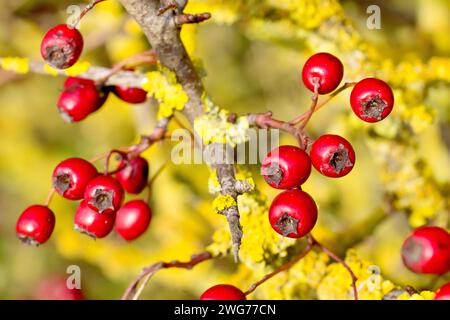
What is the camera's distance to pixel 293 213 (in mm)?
953

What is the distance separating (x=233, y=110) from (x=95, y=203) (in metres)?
1.54

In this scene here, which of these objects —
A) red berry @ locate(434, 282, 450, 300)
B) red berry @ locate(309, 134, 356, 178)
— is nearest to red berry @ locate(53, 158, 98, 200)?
red berry @ locate(309, 134, 356, 178)

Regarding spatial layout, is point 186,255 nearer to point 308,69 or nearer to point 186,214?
point 186,214

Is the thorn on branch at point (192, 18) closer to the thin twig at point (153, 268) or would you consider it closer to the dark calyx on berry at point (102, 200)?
the dark calyx on berry at point (102, 200)

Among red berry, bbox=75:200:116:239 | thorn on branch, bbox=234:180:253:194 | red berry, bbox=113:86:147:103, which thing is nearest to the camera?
thorn on branch, bbox=234:180:253:194

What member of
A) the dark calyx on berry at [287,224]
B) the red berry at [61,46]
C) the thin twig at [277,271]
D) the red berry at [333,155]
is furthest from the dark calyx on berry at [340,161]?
the red berry at [61,46]

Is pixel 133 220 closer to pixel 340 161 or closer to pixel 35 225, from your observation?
pixel 35 225

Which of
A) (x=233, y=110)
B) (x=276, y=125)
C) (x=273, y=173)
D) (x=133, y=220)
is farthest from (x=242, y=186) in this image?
(x=233, y=110)

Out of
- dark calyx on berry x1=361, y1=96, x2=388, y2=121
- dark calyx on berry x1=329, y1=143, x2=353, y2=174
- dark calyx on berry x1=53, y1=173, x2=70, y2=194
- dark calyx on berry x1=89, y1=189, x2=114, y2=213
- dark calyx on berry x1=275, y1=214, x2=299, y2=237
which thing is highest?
dark calyx on berry x1=361, y1=96, x2=388, y2=121

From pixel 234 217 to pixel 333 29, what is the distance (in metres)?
0.79

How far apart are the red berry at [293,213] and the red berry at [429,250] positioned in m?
0.33

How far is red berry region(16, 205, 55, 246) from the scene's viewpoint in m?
1.15

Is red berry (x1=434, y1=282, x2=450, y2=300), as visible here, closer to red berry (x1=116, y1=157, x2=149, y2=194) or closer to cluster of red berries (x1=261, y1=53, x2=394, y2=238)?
cluster of red berries (x1=261, y1=53, x2=394, y2=238)
